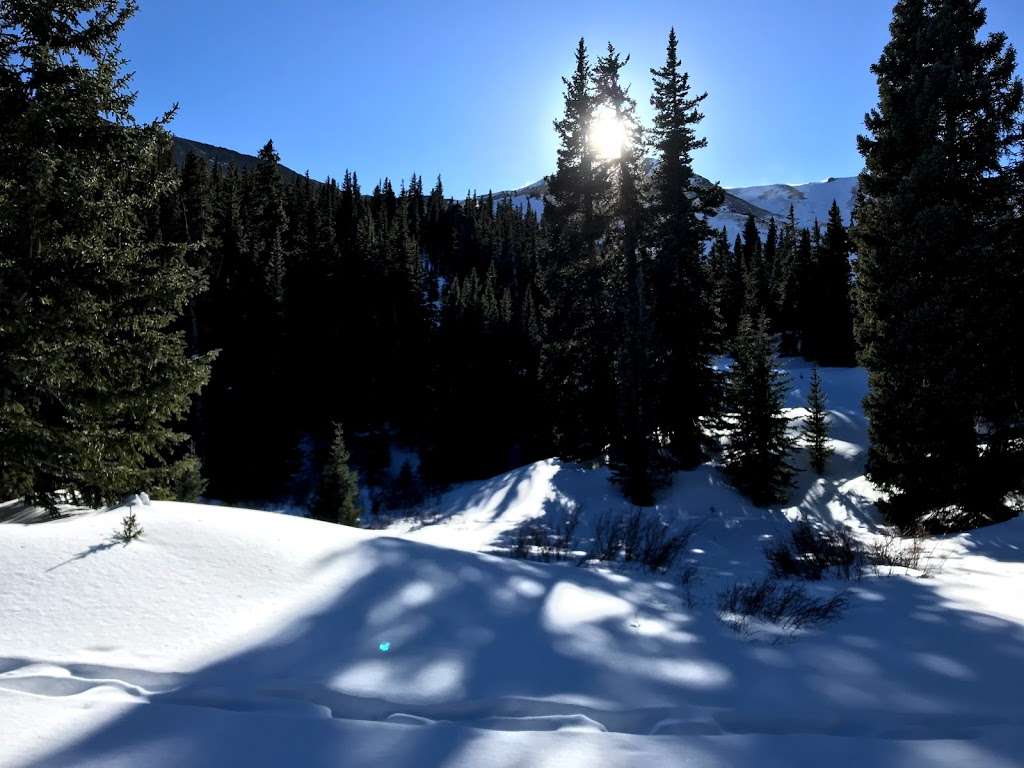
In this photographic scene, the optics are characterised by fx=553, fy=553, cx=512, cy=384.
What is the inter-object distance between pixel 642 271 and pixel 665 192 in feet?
15.2

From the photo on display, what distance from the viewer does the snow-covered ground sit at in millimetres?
2604

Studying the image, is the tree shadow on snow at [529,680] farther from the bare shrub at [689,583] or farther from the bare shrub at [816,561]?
the bare shrub at [816,561]

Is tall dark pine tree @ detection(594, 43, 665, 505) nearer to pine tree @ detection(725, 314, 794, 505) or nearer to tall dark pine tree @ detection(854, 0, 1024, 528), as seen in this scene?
pine tree @ detection(725, 314, 794, 505)

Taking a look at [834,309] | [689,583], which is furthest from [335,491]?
[834,309]

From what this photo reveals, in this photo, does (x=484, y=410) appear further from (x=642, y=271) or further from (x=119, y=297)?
(x=119, y=297)

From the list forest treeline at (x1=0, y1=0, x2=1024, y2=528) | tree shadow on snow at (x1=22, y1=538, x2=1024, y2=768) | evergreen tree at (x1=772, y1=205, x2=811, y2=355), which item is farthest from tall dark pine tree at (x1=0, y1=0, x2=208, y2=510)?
evergreen tree at (x1=772, y1=205, x2=811, y2=355)

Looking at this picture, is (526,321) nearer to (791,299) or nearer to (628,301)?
(791,299)

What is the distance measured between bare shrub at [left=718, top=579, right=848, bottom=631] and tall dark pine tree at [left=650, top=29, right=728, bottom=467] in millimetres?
14735

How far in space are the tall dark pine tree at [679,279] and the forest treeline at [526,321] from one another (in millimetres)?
119

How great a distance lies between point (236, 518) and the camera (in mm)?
5477

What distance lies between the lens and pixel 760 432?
18.7 metres

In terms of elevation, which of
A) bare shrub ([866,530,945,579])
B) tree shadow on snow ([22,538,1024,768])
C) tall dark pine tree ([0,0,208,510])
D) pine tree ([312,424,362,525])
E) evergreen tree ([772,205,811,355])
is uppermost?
evergreen tree ([772,205,811,355])

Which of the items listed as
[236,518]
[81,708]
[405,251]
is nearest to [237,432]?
[405,251]

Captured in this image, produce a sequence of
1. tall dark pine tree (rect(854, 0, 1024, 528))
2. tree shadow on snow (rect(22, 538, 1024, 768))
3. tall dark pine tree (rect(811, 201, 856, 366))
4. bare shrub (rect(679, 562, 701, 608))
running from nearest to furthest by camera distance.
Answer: tree shadow on snow (rect(22, 538, 1024, 768))
bare shrub (rect(679, 562, 701, 608))
tall dark pine tree (rect(854, 0, 1024, 528))
tall dark pine tree (rect(811, 201, 856, 366))
